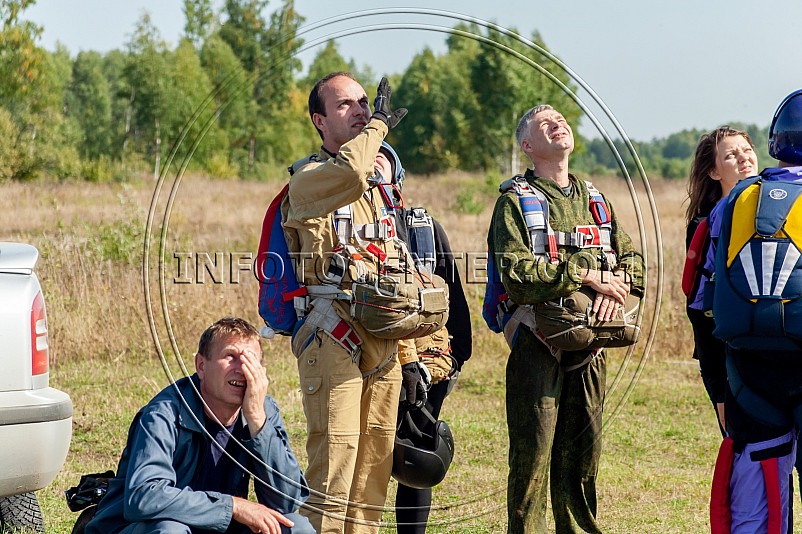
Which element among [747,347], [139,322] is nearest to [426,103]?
[139,322]

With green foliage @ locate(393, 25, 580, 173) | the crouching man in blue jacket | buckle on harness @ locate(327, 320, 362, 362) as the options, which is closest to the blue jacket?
the crouching man in blue jacket

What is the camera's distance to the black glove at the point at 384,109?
306 cm

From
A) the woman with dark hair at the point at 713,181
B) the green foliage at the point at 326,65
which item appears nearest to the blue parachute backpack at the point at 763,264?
the woman with dark hair at the point at 713,181

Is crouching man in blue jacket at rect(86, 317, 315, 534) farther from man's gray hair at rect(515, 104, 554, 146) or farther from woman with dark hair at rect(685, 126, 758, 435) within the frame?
woman with dark hair at rect(685, 126, 758, 435)

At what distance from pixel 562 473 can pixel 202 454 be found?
169 cm

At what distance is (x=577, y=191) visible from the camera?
342cm

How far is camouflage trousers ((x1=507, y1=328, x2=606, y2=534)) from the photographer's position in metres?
3.29

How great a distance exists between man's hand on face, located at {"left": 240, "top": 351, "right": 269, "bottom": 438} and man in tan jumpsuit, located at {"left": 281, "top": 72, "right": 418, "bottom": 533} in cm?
36

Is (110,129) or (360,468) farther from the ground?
(110,129)

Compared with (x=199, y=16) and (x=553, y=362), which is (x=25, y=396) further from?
(x=199, y=16)

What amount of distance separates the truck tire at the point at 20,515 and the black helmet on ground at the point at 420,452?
1.78m

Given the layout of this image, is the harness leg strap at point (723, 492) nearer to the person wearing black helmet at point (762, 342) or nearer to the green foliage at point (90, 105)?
the person wearing black helmet at point (762, 342)

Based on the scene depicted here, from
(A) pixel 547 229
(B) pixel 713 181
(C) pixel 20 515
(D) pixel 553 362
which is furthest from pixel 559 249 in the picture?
(C) pixel 20 515

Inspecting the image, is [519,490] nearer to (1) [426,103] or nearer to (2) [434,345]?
(2) [434,345]
